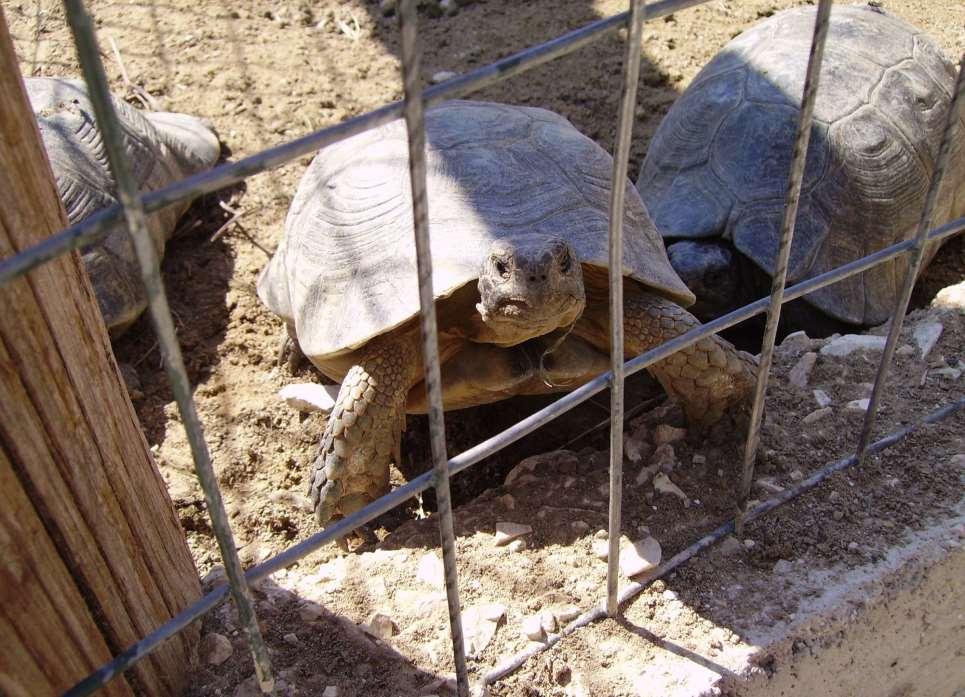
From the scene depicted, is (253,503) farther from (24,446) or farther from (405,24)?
(405,24)

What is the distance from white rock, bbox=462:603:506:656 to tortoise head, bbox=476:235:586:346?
0.66m

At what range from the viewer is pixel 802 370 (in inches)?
94.7

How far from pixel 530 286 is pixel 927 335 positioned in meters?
1.17

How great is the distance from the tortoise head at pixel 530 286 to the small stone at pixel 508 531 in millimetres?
460

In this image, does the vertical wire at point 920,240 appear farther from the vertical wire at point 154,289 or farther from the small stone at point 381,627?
the vertical wire at point 154,289

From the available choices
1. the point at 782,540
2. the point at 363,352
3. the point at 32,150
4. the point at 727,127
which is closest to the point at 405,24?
the point at 32,150

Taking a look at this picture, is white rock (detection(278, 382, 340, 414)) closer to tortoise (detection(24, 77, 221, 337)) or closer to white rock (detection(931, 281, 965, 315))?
tortoise (detection(24, 77, 221, 337))

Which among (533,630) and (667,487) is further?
(667,487)

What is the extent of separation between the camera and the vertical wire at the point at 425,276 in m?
1.00

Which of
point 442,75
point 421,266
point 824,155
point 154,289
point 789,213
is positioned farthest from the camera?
point 442,75

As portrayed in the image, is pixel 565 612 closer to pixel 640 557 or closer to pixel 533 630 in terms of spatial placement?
pixel 533 630

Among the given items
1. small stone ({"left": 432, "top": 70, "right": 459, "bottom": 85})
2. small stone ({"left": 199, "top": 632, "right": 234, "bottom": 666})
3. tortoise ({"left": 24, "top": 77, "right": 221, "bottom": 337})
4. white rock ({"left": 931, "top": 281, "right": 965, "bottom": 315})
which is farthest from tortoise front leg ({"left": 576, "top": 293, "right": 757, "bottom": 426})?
small stone ({"left": 432, "top": 70, "right": 459, "bottom": 85})

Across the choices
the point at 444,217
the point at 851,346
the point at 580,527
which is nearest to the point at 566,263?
the point at 444,217

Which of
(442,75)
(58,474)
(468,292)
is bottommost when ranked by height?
(442,75)
